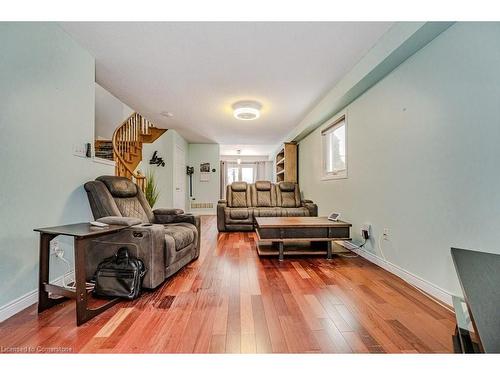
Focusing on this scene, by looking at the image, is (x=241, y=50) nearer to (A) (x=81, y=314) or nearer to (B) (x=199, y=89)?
(B) (x=199, y=89)

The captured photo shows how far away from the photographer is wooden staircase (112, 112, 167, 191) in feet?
14.3

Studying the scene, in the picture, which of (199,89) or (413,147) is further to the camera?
(199,89)

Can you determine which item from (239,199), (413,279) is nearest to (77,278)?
(413,279)

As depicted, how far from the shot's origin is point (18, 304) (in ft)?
5.17

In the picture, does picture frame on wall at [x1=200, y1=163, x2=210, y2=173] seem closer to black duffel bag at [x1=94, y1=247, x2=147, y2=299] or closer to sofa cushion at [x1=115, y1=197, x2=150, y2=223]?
sofa cushion at [x1=115, y1=197, x2=150, y2=223]

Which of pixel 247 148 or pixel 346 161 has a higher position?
pixel 247 148

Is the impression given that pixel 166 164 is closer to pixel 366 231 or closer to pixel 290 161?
pixel 290 161

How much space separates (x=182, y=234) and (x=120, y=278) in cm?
68

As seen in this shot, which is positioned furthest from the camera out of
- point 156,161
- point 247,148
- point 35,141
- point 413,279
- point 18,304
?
point 247,148

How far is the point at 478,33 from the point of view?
4.76ft

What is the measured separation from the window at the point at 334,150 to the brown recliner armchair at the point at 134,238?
2557mm

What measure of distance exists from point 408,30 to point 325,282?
223 cm

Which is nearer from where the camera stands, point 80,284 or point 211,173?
point 80,284
